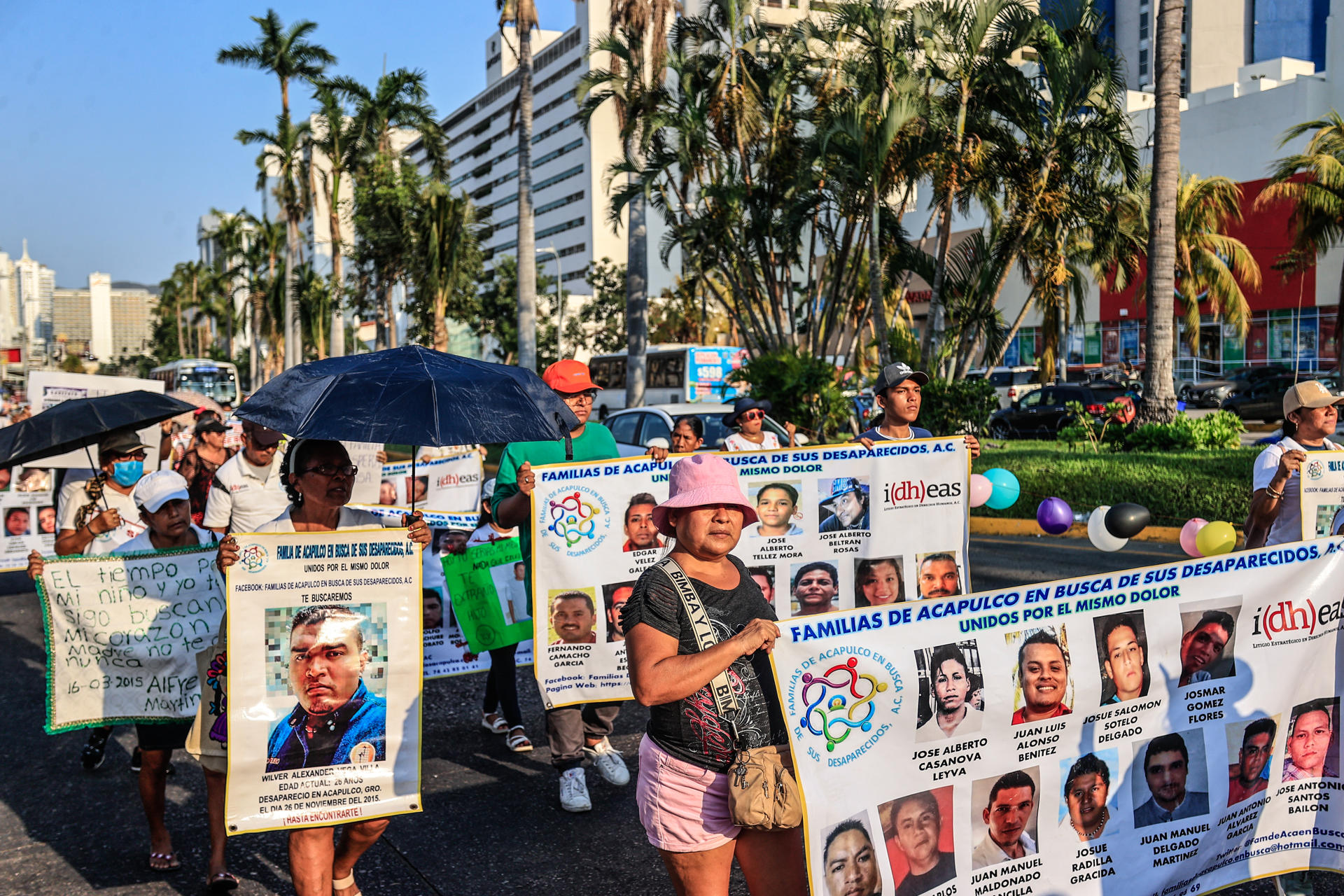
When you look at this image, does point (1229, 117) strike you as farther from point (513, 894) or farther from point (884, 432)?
point (513, 894)

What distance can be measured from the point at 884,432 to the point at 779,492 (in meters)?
0.79

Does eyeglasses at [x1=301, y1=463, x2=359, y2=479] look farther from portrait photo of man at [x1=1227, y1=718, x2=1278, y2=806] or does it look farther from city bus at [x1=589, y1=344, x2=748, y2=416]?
city bus at [x1=589, y1=344, x2=748, y2=416]

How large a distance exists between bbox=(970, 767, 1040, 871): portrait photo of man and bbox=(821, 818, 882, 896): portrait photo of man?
0.34 m

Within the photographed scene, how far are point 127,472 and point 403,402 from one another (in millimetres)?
3355

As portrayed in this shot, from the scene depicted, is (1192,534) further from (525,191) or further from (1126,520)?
(525,191)

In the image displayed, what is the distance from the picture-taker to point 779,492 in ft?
19.0

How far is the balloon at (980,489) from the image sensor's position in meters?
6.74

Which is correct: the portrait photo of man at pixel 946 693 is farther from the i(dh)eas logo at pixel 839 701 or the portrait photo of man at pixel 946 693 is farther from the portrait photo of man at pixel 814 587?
the portrait photo of man at pixel 814 587

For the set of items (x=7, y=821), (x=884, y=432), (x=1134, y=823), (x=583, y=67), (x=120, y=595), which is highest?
(x=583, y=67)

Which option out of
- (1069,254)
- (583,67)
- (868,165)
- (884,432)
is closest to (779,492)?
(884,432)

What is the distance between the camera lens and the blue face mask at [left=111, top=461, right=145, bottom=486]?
6383 mm

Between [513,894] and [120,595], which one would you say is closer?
[513,894]

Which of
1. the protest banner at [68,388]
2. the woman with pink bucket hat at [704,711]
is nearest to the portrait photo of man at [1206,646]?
the woman with pink bucket hat at [704,711]

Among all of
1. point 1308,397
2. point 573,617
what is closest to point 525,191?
point 573,617
